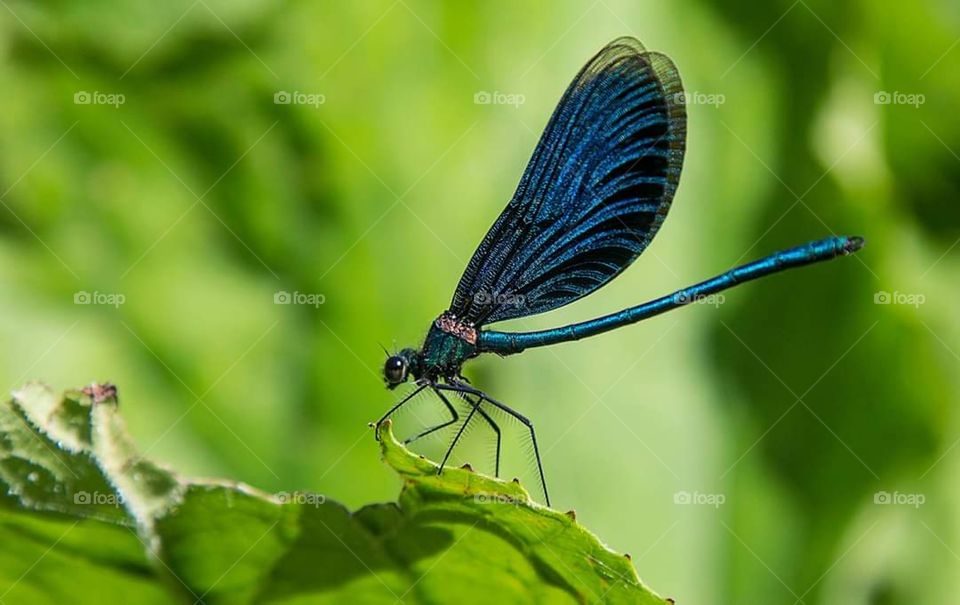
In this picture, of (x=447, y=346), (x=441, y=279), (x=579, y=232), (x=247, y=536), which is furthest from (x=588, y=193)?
(x=247, y=536)

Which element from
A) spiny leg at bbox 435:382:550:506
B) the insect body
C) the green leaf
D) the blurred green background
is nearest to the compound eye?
the insect body

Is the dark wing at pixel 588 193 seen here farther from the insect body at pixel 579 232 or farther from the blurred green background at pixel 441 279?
the blurred green background at pixel 441 279

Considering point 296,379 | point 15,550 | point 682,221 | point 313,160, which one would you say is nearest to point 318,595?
point 15,550

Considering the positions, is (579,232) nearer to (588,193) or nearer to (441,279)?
(588,193)

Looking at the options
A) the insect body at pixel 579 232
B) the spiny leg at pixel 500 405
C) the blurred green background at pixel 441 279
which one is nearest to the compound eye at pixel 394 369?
the insect body at pixel 579 232

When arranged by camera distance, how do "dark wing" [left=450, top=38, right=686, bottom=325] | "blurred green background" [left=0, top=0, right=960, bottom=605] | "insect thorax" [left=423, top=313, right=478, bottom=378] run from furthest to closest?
"blurred green background" [left=0, top=0, right=960, bottom=605] < "insect thorax" [left=423, top=313, right=478, bottom=378] < "dark wing" [left=450, top=38, right=686, bottom=325]

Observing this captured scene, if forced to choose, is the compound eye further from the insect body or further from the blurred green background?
the blurred green background
